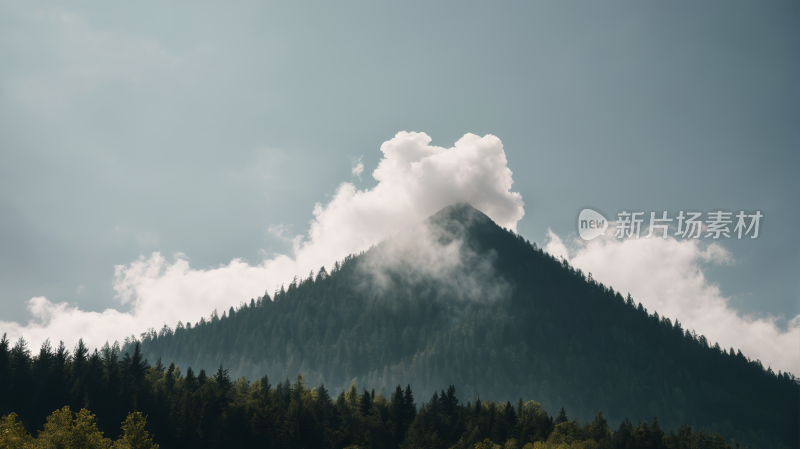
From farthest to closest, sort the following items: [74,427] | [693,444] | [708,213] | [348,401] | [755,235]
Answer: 1. [348,401]
2. [693,444]
3. [74,427]
4. [708,213]
5. [755,235]

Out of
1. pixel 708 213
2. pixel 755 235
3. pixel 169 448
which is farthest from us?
pixel 169 448

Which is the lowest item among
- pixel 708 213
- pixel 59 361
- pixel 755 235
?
pixel 59 361

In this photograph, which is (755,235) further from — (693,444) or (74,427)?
(693,444)

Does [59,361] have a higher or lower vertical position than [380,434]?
higher

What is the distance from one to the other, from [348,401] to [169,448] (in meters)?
63.9

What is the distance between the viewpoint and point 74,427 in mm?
90000

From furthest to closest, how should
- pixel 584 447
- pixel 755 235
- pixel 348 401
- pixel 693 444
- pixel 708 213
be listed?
pixel 348 401, pixel 693 444, pixel 584 447, pixel 708 213, pixel 755 235

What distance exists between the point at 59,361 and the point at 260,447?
60.7 meters

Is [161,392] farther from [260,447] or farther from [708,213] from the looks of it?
[708,213]

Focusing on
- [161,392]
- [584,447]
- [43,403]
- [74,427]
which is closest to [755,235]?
[584,447]

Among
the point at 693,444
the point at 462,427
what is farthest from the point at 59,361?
the point at 693,444

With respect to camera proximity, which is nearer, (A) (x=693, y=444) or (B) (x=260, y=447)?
(B) (x=260, y=447)

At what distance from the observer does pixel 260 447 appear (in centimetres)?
13312

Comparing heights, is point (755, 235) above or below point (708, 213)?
below
